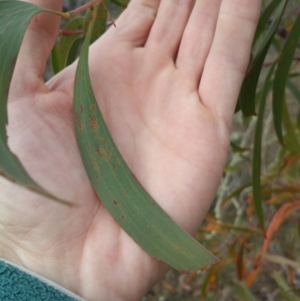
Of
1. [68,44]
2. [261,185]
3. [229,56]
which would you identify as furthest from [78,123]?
[261,185]

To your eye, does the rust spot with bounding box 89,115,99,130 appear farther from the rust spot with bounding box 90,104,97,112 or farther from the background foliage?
the background foliage

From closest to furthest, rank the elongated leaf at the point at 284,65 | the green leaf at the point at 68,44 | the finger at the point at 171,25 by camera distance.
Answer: the elongated leaf at the point at 284,65
the finger at the point at 171,25
the green leaf at the point at 68,44

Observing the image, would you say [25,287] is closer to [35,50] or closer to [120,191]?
[120,191]

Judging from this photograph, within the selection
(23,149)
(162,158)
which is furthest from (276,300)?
(23,149)

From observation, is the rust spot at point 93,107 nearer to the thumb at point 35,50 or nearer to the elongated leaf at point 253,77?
the thumb at point 35,50

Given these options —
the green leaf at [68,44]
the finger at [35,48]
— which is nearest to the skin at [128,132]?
the finger at [35,48]
